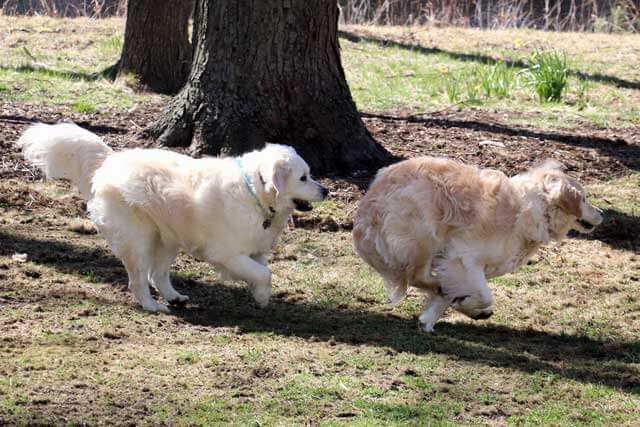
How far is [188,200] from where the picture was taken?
6102 mm

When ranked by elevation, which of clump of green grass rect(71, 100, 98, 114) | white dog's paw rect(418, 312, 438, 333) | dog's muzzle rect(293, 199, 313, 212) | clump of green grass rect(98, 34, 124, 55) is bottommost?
Answer: white dog's paw rect(418, 312, 438, 333)

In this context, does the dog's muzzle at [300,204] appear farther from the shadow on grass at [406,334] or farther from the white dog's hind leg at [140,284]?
the white dog's hind leg at [140,284]

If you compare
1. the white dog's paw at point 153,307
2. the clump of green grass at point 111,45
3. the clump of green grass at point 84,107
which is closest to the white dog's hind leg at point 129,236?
the white dog's paw at point 153,307

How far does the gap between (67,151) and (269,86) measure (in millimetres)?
2724

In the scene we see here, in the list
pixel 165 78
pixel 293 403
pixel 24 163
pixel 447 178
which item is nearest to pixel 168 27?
pixel 165 78

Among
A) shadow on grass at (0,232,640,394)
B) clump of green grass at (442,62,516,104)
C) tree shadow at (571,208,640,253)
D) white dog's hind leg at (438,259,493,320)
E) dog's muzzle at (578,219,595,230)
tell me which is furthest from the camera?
clump of green grass at (442,62,516,104)

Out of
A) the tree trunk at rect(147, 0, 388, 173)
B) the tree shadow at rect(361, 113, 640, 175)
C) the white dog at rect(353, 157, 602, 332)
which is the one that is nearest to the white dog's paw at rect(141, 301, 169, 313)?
the white dog at rect(353, 157, 602, 332)

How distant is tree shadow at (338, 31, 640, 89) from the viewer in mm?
13992

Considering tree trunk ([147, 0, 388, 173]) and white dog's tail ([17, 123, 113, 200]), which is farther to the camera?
tree trunk ([147, 0, 388, 173])

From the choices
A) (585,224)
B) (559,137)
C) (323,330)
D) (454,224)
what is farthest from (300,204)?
(559,137)

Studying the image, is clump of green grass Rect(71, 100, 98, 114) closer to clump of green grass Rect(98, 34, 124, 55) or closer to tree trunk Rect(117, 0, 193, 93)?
tree trunk Rect(117, 0, 193, 93)

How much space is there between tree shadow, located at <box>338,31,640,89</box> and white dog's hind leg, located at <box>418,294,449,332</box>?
815cm

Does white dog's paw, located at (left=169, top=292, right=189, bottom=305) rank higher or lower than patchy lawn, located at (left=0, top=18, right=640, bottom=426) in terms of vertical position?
lower

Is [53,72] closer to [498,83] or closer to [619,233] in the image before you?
[498,83]
